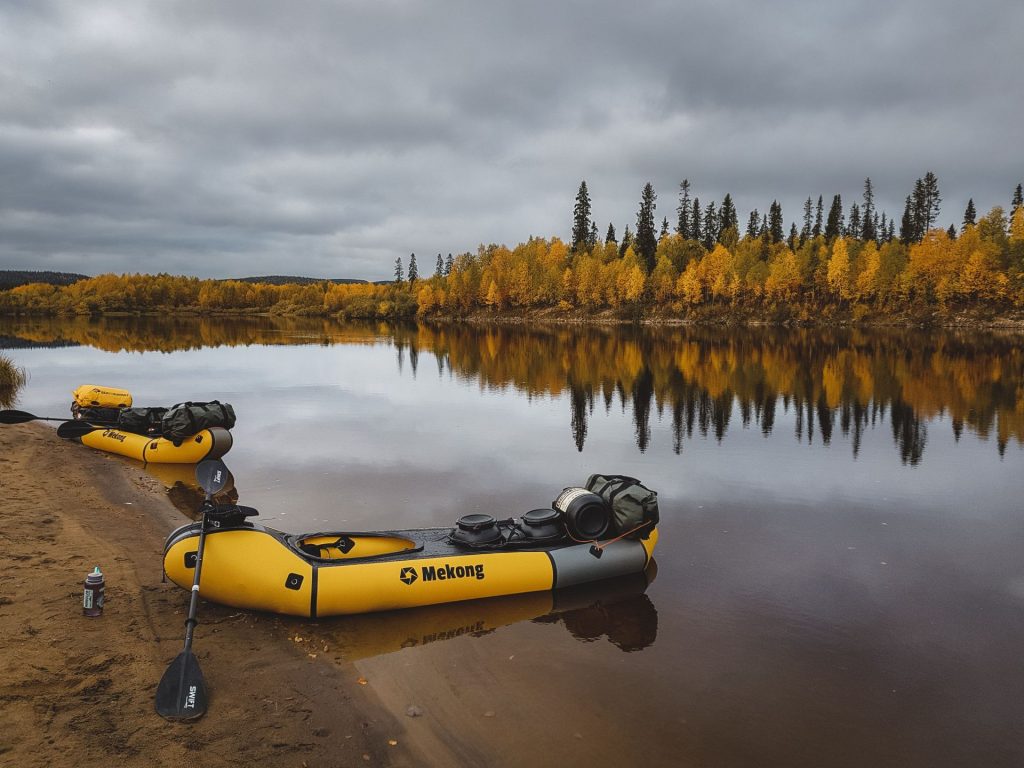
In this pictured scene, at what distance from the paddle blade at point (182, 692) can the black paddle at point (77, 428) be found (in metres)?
15.5

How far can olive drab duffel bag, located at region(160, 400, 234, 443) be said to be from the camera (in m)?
17.3

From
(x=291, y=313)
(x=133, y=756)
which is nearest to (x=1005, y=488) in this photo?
(x=133, y=756)

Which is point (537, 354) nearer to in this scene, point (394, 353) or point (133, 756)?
point (394, 353)

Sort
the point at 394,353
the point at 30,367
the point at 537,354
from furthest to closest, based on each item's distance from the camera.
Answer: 1. the point at 394,353
2. the point at 537,354
3. the point at 30,367

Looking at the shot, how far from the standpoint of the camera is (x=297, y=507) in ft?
46.3

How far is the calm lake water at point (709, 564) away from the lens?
7.05m

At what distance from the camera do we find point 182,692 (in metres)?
6.36

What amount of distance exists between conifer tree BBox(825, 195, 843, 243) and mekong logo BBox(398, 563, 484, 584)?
133354 millimetres

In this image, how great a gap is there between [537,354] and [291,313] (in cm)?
15392

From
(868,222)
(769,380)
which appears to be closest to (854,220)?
(868,222)

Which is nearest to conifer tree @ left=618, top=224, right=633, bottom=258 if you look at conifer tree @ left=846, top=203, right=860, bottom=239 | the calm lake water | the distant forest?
the distant forest

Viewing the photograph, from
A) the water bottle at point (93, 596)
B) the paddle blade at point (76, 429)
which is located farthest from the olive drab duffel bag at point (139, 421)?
the water bottle at point (93, 596)

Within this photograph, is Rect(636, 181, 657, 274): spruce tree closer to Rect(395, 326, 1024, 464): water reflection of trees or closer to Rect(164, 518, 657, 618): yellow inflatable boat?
Rect(395, 326, 1024, 464): water reflection of trees

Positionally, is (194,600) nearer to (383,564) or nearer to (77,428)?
(383,564)
